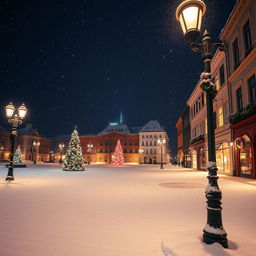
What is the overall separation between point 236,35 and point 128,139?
73.0m

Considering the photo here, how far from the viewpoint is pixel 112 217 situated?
588 cm

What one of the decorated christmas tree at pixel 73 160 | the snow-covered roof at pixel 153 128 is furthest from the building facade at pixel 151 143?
the decorated christmas tree at pixel 73 160

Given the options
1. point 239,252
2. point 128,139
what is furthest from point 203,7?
point 128,139

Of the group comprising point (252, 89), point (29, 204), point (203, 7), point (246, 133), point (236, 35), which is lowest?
point (29, 204)

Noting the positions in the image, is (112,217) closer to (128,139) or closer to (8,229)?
(8,229)

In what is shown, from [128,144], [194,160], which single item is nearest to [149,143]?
[128,144]

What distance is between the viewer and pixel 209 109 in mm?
4438

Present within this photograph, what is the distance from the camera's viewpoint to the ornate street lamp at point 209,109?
401 cm

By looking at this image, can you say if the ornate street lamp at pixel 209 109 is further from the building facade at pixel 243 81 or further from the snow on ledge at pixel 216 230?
the building facade at pixel 243 81

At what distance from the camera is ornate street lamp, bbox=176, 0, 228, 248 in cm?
401

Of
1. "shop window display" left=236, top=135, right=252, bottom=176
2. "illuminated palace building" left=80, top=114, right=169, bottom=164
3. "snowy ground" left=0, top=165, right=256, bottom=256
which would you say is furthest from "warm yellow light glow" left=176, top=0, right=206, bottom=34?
"illuminated palace building" left=80, top=114, right=169, bottom=164

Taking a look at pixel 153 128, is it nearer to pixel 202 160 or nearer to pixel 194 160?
pixel 194 160

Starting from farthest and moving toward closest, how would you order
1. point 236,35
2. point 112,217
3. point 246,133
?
1. point 236,35
2. point 246,133
3. point 112,217

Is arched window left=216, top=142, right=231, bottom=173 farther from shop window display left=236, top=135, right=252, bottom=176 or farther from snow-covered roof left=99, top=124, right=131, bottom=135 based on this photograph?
snow-covered roof left=99, top=124, right=131, bottom=135
